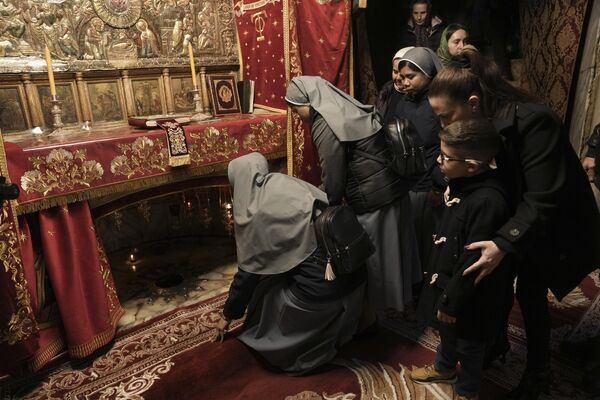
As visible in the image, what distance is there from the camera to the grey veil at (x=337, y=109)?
214cm

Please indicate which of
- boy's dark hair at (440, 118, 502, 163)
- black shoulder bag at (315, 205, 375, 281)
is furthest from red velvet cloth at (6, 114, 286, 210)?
boy's dark hair at (440, 118, 502, 163)

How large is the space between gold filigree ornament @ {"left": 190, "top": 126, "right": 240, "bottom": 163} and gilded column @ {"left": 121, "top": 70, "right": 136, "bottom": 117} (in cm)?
104

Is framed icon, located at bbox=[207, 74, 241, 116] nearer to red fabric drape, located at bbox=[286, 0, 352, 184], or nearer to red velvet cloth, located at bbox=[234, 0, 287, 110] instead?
red velvet cloth, located at bbox=[234, 0, 287, 110]

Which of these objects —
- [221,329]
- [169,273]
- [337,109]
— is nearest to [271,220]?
[337,109]

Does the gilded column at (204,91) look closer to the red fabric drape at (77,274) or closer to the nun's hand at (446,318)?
the red fabric drape at (77,274)

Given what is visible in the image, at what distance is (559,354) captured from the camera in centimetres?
225

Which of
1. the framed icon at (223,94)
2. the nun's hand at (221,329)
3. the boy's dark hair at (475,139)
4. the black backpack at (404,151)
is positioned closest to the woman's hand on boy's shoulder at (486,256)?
the boy's dark hair at (475,139)

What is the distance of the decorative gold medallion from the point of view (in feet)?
10.9

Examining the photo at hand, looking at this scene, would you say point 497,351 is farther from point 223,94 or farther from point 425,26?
point 223,94

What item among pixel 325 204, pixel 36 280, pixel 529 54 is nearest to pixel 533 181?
pixel 325 204

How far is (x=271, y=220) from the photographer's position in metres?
2.03

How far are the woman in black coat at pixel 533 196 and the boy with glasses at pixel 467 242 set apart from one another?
0.22 ft

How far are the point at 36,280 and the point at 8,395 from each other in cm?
61

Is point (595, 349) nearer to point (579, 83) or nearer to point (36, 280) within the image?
point (579, 83)
